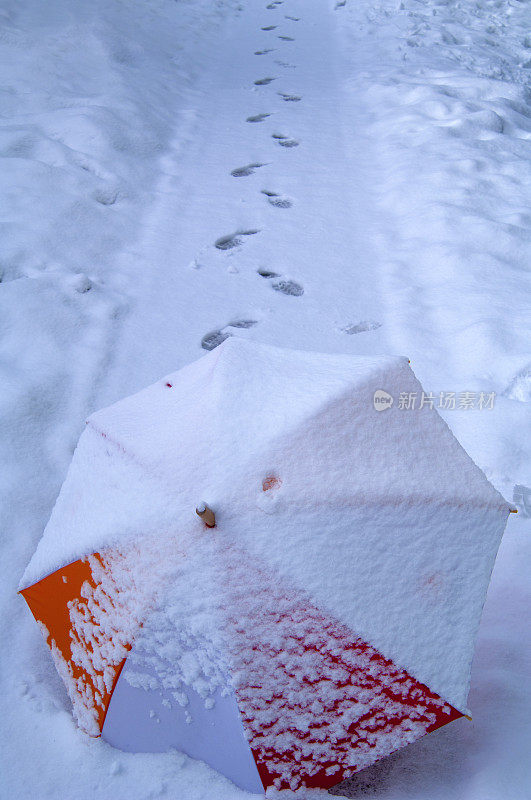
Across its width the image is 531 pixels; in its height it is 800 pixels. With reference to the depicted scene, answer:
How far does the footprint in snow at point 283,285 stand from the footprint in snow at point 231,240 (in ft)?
0.90

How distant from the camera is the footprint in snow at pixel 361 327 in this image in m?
2.42

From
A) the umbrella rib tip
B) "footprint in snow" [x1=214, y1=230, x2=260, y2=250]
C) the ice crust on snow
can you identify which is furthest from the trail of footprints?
the umbrella rib tip

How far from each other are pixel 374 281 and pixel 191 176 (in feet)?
4.49

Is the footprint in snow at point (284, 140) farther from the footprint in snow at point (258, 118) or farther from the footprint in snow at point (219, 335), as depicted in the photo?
the footprint in snow at point (219, 335)

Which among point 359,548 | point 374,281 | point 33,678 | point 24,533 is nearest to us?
point 359,548

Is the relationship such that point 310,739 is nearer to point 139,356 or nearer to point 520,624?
point 520,624

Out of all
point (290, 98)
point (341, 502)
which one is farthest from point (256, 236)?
point (341, 502)

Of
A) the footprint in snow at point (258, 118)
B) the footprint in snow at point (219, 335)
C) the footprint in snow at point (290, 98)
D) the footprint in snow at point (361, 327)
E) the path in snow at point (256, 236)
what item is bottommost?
the footprint in snow at point (361, 327)

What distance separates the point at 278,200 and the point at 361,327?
1.14 metres

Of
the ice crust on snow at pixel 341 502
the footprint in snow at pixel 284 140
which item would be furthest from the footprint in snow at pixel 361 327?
the footprint in snow at pixel 284 140

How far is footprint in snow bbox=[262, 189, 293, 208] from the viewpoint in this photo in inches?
126

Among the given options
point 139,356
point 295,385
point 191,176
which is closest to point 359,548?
point 295,385

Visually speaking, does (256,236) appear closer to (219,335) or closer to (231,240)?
(231,240)

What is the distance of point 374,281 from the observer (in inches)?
106
